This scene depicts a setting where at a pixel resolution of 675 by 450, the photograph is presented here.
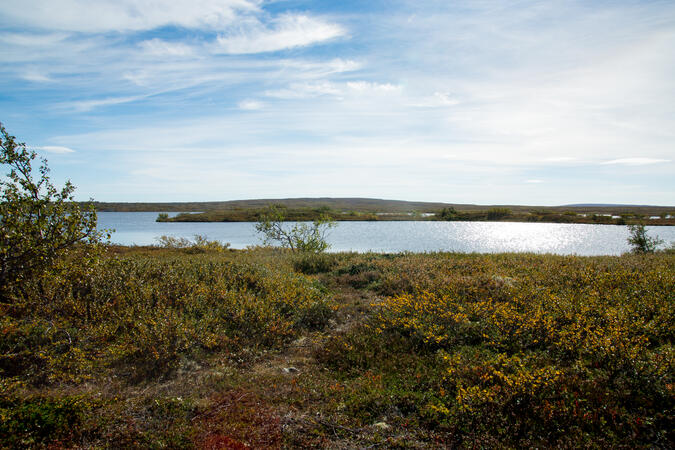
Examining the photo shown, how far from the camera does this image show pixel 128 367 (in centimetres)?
732

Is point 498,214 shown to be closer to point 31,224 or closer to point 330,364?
point 330,364

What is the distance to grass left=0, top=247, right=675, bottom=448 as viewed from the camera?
5.04 metres

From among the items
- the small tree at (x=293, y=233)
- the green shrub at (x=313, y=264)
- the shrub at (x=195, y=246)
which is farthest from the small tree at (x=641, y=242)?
the shrub at (x=195, y=246)

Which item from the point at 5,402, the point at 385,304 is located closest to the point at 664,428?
the point at 385,304

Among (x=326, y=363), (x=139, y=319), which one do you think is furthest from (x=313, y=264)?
(x=326, y=363)

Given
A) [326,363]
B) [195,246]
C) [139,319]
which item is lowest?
[326,363]

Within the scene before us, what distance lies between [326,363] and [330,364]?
11 centimetres

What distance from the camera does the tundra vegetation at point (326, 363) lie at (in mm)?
5039

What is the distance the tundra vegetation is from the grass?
4 centimetres

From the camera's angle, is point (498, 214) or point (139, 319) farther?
point (498, 214)

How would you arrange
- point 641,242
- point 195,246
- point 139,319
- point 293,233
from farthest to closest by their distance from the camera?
point 293,233
point 195,246
point 641,242
point 139,319

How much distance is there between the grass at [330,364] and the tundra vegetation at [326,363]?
0.12 feet

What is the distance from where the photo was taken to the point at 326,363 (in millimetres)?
7742

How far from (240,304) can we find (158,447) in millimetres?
5390
